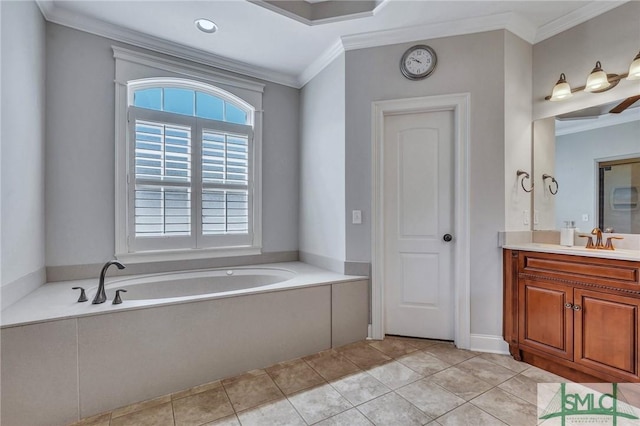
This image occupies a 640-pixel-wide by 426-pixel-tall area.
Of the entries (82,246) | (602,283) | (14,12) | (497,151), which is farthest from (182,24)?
(602,283)

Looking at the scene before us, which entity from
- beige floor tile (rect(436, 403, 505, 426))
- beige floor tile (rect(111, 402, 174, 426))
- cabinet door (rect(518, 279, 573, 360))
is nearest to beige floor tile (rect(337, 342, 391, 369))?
beige floor tile (rect(436, 403, 505, 426))

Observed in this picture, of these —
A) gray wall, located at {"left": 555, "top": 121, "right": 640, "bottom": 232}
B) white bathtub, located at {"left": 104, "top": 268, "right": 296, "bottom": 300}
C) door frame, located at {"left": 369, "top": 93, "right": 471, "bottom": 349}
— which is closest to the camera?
gray wall, located at {"left": 555, "top": 121, "right": 640, "bottom": 232}

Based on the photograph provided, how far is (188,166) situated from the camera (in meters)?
2.80

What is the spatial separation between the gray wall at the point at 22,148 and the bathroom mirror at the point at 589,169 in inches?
146

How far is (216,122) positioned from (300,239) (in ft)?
5.15

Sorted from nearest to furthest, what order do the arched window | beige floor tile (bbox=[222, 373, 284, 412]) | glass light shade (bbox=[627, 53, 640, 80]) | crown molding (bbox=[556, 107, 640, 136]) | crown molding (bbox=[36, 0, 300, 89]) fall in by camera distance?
beige floor tile (bbox=[222, 373, 284, 412]) < glass light shade (bbox=[627, 53, 640, 80]) < crown molding (bbox=[556, 107, 640, 136]) < crown molding (bbox=[36, 0, 300, 89]) < the arched window

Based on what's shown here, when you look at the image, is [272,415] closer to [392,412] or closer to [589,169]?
[392,412]

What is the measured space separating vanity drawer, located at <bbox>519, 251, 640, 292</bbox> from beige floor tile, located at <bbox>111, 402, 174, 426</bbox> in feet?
8.37

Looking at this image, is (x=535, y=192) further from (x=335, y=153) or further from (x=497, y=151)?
(x=335, y=153)

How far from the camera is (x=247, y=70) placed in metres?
3.08

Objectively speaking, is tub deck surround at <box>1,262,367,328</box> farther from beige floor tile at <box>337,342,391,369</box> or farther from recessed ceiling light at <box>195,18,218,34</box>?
recessed ceiling light at <box>195,18,218,34</box>

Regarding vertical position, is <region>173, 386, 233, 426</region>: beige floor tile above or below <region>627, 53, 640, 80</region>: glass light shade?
below

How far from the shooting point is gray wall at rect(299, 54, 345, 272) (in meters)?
2.73

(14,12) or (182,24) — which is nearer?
(14,12)
